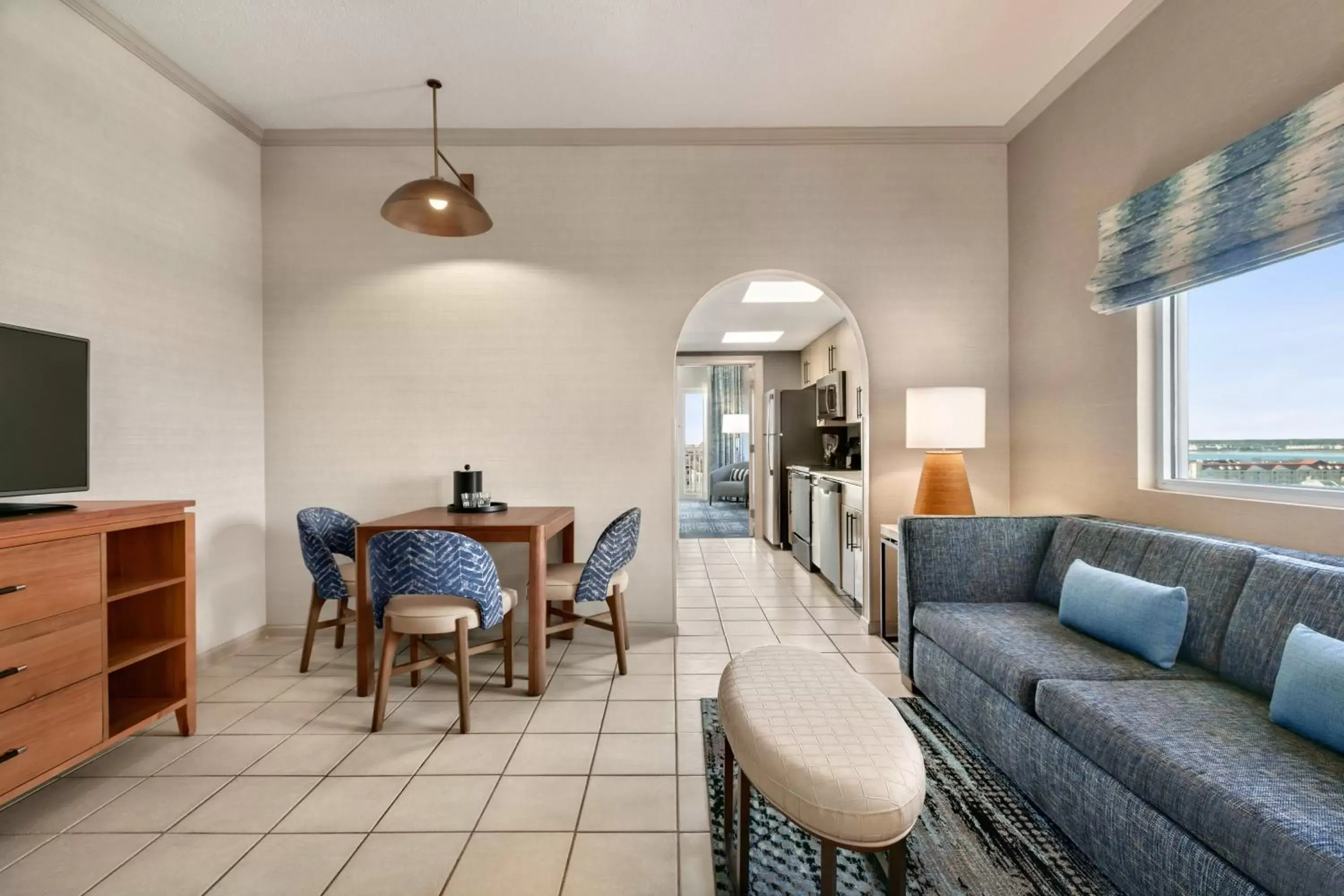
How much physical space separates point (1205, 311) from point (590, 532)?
3.04m

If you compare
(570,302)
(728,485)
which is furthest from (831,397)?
(728,485)

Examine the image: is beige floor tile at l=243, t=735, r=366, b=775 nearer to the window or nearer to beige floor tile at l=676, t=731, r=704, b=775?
beige floor tile at l=676, t=731, r=704, b=775

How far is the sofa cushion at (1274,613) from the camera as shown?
153 centimetres

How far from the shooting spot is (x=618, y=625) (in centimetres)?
295

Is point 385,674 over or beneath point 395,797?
over

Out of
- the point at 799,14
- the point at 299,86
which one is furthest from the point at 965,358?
the point at 299,86

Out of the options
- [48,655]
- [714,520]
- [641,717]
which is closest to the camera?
[48,655]

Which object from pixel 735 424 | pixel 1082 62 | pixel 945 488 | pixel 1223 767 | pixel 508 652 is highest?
pixel 1082 62

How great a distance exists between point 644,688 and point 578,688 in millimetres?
306

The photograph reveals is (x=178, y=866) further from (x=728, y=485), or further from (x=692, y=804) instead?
(x=728, y=485)

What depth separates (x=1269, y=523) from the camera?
1993 mm

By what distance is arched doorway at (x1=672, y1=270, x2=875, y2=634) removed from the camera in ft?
12.6

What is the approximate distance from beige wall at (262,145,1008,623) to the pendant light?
74 cm

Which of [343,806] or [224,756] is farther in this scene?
[224,756]
